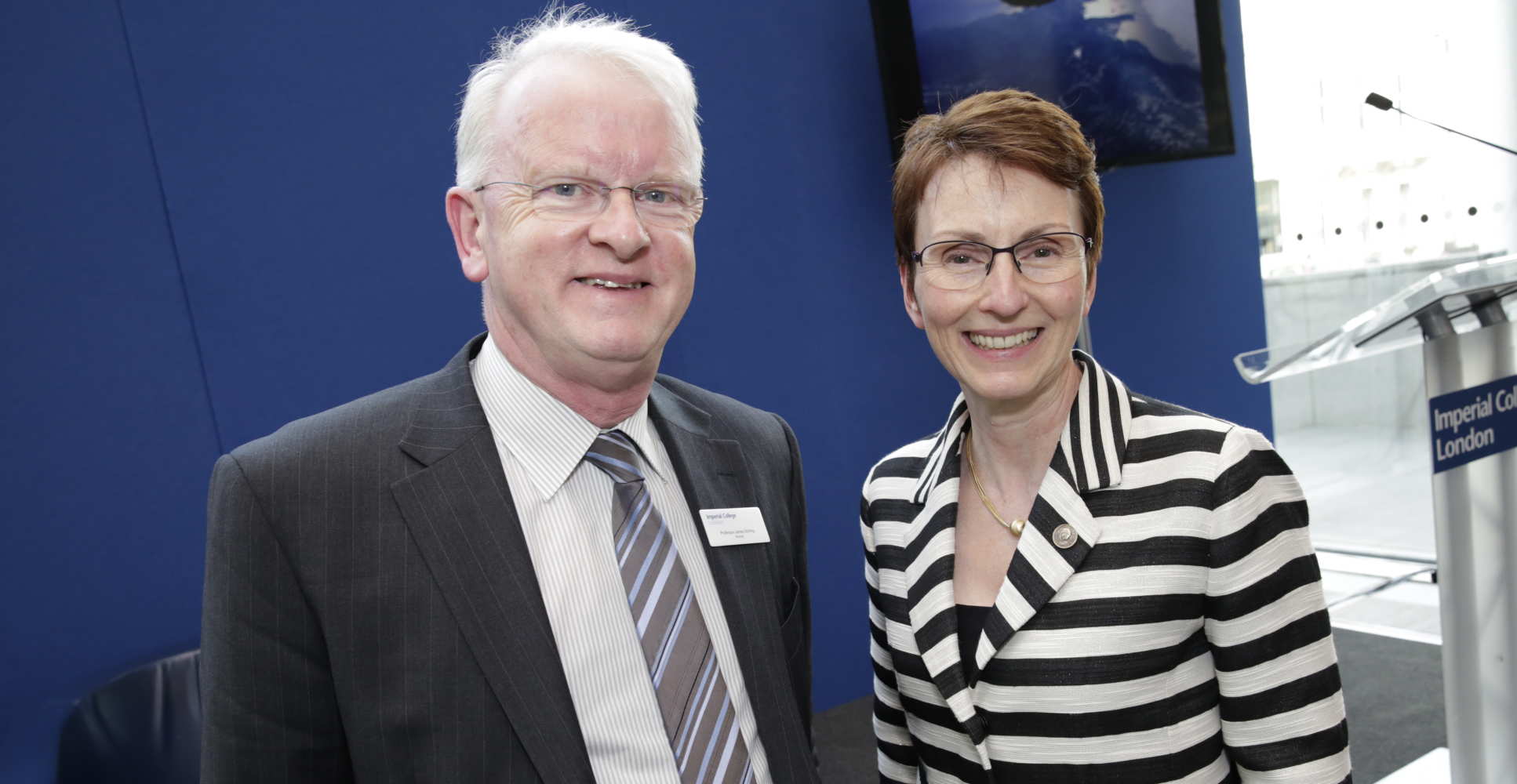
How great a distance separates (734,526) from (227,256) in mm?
2034

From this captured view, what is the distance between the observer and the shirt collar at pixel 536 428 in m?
1.36

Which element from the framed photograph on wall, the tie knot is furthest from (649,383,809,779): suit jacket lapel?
the framed photograph on wall

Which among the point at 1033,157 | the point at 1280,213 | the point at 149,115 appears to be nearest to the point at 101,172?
the point at 149,115

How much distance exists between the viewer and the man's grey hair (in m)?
1.34

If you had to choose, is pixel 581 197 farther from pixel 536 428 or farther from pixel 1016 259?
pixel 1016 259

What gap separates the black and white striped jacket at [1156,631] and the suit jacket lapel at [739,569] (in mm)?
229

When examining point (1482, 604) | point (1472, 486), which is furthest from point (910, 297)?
point (1482, 604)

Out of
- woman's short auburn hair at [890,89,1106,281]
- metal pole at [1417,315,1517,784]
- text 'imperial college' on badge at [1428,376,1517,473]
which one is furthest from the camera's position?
metal pole at [1417,315,1517,784]

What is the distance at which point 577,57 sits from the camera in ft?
4.36

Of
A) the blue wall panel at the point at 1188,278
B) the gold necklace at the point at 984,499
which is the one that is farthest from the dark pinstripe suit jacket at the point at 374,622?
the blue wall panel at the point at 1188,278

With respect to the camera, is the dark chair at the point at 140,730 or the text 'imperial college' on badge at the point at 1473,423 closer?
the text 'imperial college' on badge at the point at 1473,423

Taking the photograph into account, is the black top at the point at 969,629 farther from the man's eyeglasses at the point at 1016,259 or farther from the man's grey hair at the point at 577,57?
the man's grey hair at the point at 577,57

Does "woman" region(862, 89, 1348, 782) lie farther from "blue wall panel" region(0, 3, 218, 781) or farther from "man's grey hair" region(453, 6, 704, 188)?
"blue wall panel" region(0, 3, 218, 781)

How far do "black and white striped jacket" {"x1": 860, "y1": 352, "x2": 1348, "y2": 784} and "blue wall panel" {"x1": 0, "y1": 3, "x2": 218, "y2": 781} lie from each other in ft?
7.34
